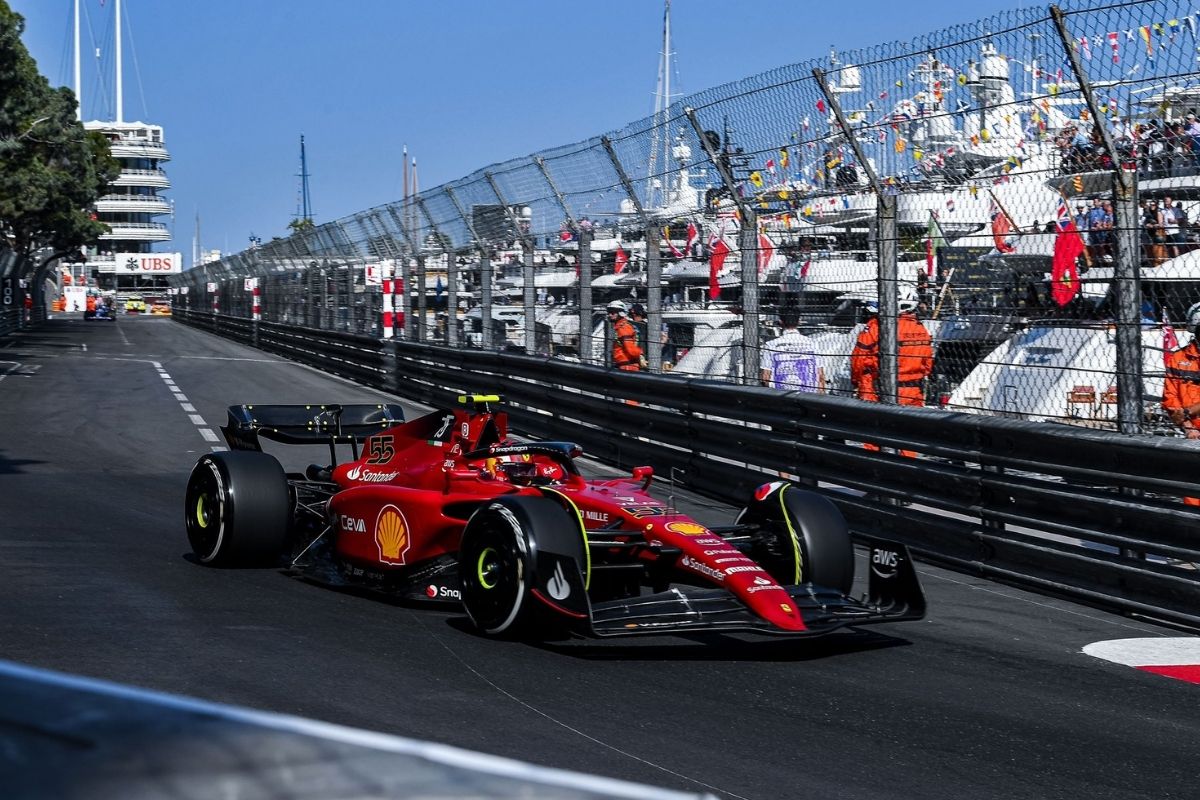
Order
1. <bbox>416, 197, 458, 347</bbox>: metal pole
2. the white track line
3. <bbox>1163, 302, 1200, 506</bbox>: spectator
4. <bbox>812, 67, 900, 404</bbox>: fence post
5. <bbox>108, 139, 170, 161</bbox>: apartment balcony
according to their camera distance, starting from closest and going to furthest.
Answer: the white track line → <bbox>1163, 302, 1200, 506</bbox>: spectator → <bbox>812, 67, 900, 404</bbox>: fence post → <bbox>416, 197, 458, 347</bbox>: metal pole → <bbox>108, 139, 170, 161</bbox>: apartment balcony

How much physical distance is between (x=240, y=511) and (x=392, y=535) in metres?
0.93

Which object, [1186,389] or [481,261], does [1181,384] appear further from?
[481,261]

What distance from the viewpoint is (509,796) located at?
1.25 meters

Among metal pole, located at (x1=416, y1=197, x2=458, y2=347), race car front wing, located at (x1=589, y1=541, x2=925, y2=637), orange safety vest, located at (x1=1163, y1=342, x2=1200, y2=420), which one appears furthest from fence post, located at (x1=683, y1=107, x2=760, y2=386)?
metal pole, located at (x1=416, y1=197, x2=458, y2=347)

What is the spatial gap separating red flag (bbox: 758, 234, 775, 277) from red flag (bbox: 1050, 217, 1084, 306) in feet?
9.78

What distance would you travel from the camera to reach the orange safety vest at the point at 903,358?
29.4 ft

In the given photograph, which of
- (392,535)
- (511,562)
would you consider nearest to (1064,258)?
(511,562)

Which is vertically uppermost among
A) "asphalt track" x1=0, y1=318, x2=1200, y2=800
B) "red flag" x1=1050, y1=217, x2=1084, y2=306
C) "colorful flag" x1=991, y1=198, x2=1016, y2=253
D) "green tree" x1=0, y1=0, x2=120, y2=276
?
"green tree" x1=0, y1=0, x2=120, y2=276

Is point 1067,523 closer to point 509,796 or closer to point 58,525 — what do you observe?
point 58,525

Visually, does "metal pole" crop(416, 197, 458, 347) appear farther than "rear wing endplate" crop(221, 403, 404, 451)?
Yes

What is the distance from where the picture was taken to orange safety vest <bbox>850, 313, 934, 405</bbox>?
29.4 feet

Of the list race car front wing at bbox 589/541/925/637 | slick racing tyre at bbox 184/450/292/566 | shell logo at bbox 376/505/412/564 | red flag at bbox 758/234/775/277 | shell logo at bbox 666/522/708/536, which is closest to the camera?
race car front wing at bbox 589/541/925/637

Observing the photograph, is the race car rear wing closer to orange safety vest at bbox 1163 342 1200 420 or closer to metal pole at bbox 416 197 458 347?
orange safety vest at bbox 1163 342 1200 420

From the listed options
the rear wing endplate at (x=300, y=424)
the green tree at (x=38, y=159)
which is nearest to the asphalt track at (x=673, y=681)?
the rear wing endplate at (x=300, y=424)
